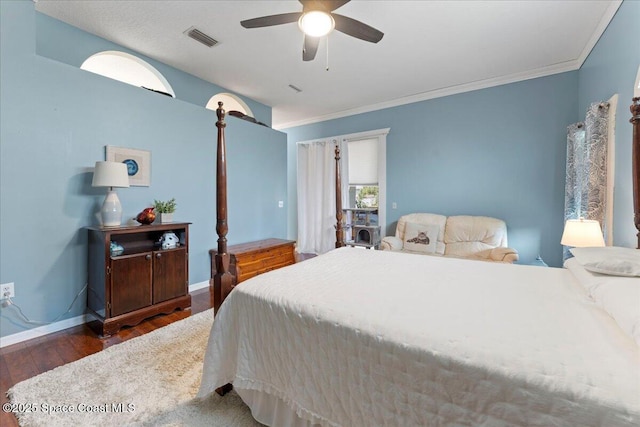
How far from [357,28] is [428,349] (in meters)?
2.17

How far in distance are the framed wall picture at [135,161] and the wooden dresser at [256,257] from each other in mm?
1191

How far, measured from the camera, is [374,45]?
9.62 ft

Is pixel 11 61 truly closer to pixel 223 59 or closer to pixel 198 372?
pixel 223 59

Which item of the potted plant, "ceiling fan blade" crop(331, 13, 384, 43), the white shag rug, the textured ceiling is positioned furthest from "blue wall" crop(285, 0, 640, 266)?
the white shag rug

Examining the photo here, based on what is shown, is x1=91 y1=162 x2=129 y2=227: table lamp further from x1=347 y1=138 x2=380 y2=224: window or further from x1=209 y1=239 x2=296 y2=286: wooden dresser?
x1=347 y1=138 x2=380 y2=224: window

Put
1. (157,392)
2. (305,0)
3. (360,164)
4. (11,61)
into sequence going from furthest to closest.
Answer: (360,164)
(11,61)
(305,0)
(157,392)

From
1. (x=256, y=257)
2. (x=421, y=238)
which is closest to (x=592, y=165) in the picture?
(x=421, y=238)

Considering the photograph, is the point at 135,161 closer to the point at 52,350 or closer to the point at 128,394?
the point at 52,350

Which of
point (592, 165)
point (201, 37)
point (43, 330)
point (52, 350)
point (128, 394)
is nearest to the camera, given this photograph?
point (128, 394)

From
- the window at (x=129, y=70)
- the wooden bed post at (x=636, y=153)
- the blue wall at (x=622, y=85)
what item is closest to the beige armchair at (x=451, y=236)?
the blue wall at (x=622, y=85)

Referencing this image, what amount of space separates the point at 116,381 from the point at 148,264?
1.15 m

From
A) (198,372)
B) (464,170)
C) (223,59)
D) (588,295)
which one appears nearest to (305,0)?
(223,59)

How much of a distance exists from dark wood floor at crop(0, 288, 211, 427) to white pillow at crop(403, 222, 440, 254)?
3.07 meters

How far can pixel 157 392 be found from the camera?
1.66 m
